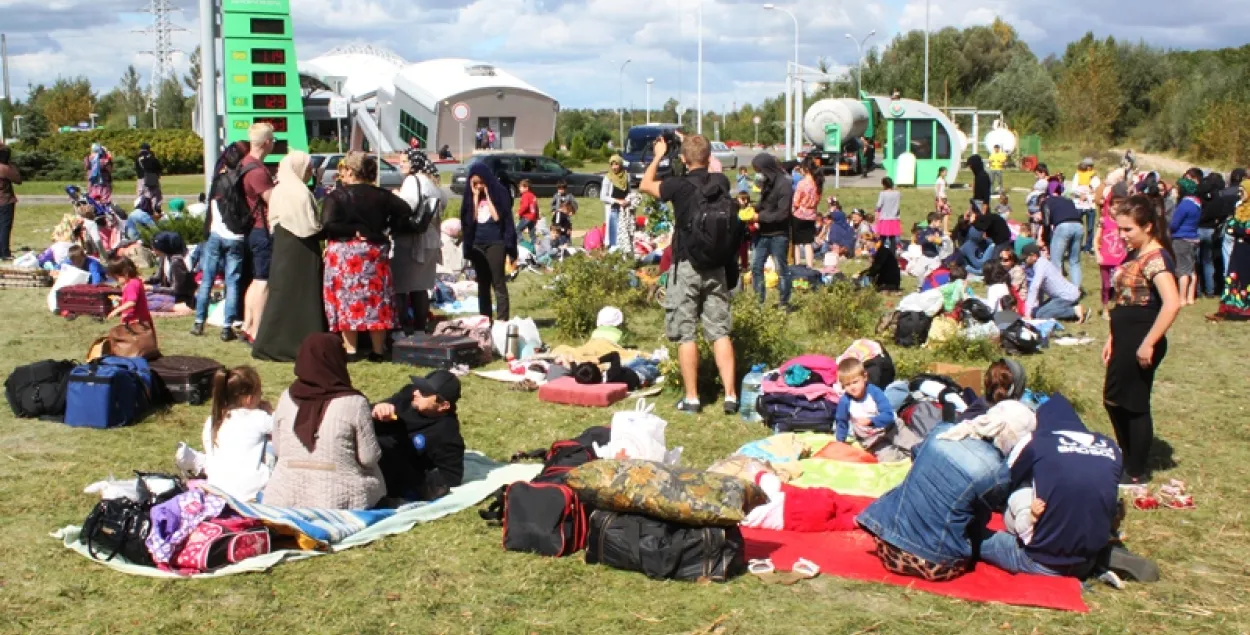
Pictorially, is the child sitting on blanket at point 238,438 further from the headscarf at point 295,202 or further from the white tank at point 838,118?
the white tank at point 838,118

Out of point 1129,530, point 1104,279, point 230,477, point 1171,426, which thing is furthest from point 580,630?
point 1104,279

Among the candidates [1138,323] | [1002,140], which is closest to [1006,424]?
[1138,323]

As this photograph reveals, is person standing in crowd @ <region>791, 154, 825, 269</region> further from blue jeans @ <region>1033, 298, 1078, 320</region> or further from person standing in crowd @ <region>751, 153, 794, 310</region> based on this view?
blue jeans @ <region>1033, 298, 1078, 320</region>

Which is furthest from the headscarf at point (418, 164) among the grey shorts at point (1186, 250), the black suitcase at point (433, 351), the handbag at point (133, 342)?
the grey shorts at point (1186, 250)

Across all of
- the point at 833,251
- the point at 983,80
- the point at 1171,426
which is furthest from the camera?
Answer: the point at 983,80

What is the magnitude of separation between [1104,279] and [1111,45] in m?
61.0

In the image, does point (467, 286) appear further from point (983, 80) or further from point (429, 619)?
point (983, 80)

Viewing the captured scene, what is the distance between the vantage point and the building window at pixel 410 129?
59.3m

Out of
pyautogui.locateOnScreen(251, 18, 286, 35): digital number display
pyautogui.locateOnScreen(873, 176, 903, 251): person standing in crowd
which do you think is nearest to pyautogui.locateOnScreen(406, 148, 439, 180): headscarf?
pyautogui.locateOnScreen(873, 176, 903, 251): person standing in crowd

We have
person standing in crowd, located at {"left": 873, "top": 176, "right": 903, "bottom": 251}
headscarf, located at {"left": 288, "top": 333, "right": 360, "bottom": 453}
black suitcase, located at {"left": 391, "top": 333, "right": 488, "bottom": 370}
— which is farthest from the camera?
person standing in crowd, located at {"left": 873, "top": 176, "right": 903, "bottom": 251}

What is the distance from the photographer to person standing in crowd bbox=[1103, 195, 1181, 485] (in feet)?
22.3

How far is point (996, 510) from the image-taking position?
6086 millimetres

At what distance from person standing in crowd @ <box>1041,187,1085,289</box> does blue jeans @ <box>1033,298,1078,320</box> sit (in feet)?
5.87

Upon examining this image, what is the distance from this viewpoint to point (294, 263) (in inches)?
388
